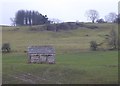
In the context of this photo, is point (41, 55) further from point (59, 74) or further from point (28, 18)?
point (28, 18)

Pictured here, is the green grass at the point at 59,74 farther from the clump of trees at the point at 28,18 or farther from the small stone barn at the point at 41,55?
the clump of trees at the point at 28,18

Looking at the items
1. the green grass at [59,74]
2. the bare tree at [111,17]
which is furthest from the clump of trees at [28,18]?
the green grass at [59,74]

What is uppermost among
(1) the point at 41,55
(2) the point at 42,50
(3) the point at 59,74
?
(2) the point at 42,50

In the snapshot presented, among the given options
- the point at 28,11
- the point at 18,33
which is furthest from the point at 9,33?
the point at 28,11

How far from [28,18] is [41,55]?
112945 mm

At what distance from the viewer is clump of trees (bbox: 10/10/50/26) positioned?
152 m

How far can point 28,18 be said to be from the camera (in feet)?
520

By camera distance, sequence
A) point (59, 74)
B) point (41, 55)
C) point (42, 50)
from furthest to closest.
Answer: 1. point (42, 50)
2. point (41, 55)
3. point (59, 74)

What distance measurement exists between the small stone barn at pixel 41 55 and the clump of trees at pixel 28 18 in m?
103

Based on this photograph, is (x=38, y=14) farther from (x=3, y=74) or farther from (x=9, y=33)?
(x=3, y=74)

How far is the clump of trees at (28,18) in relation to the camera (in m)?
152

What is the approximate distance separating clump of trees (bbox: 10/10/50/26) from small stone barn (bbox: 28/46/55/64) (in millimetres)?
102882

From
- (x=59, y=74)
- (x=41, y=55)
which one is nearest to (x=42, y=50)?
(x=41, y=55)

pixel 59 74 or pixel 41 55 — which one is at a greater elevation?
pixel 41 55
